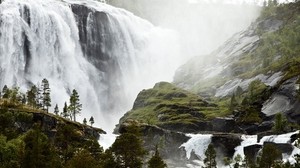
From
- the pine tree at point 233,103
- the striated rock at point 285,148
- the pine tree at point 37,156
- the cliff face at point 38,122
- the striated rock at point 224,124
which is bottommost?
the pine tree at point 37,156

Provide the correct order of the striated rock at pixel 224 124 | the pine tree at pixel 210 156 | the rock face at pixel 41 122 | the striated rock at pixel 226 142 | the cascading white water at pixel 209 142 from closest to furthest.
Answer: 1. the pine tree at pixel 210 156
2. the rock face at pixel 41 122
3. the cascading white water at pixel 209 142
4. the striated rock at pixel 226 142
5. the striated rock at pixel 224 124

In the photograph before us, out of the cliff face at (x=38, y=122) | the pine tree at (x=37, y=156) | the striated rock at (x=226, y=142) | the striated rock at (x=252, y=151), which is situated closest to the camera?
the pine tree at (x=37, y=156)

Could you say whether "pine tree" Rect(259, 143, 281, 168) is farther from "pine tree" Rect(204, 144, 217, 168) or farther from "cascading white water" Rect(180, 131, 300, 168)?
"cascading white water" Rect(180, 131, 300, 168)

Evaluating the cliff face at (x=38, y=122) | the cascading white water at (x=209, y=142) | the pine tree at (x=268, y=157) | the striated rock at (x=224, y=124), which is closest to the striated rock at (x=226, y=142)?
the cascading white water at (x=209, y=142)

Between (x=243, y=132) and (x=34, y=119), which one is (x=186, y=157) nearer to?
(x=243, y=132)

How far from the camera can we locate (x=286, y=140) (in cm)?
12638

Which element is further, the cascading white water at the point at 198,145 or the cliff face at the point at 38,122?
the cascading white water at the point at 198,145

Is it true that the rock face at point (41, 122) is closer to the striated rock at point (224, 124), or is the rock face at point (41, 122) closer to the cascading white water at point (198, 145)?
the cascading white water at point (198, 145)

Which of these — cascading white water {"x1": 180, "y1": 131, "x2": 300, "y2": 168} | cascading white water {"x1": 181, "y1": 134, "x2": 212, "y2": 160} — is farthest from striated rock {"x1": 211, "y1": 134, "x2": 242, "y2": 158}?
cascading white water {"x1": 181, "y1": 134, "x2": 212, "y2": 160}

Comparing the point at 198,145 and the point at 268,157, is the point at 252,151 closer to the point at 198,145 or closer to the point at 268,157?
the point at 198,145

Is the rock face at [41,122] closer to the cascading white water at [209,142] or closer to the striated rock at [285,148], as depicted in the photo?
the cascading white water at [209,142]

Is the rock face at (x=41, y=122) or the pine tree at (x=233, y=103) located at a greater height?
the pine tree at (x=233, y=103)

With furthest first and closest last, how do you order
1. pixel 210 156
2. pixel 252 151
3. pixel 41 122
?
1. pixel 252 151
2. pixel 41 122
3. pixel 210 156

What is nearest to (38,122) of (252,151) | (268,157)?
(268,157)
